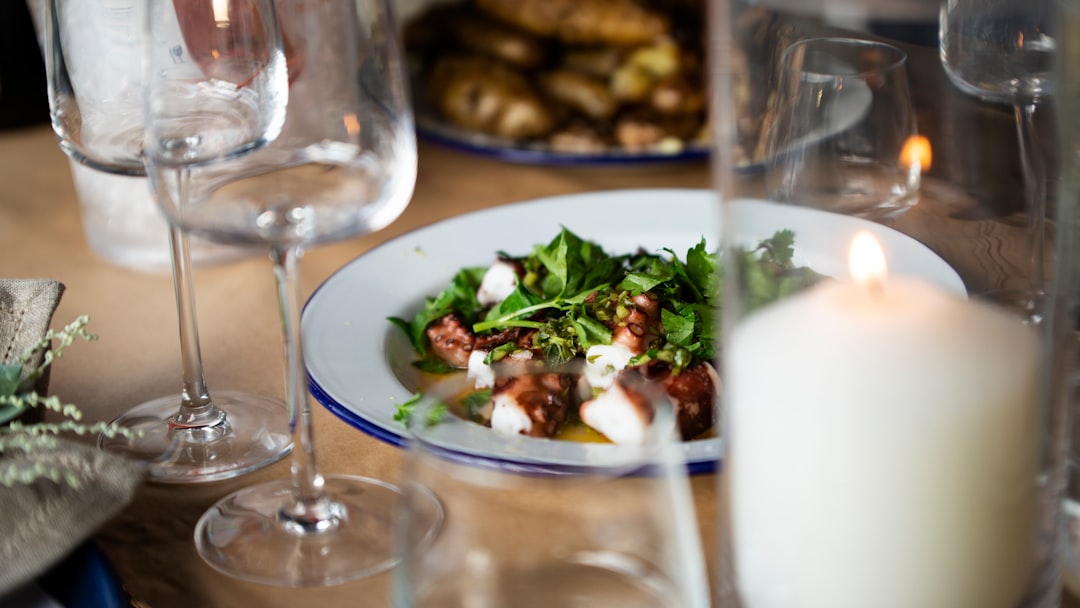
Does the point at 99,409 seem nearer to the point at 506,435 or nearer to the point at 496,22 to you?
the point at 506,435

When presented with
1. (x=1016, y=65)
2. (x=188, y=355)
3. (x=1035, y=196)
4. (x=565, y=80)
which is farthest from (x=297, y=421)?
(x=565, y=80)

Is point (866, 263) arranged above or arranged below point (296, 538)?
above

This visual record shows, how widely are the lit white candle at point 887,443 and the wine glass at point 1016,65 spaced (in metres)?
0.12

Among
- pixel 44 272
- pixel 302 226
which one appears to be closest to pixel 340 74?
pixel 302 226

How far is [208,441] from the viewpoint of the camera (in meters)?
0.74

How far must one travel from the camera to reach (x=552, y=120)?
4.38 feet

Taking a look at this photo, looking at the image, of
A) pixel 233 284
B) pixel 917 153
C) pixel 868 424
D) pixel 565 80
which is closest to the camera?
pixel 868 424

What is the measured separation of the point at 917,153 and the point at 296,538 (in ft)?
1.43

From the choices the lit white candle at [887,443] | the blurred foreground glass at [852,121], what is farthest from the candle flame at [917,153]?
the lit white candle at [887,443]

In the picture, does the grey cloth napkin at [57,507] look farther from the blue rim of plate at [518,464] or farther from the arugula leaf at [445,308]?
the arugula leaf at [445,308]

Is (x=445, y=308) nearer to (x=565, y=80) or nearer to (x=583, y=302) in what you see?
(x=583, y=302)

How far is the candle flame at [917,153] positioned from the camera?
655mm

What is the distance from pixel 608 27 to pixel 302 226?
0.96 metres

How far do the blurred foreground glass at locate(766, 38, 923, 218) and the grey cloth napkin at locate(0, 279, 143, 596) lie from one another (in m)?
0.40
